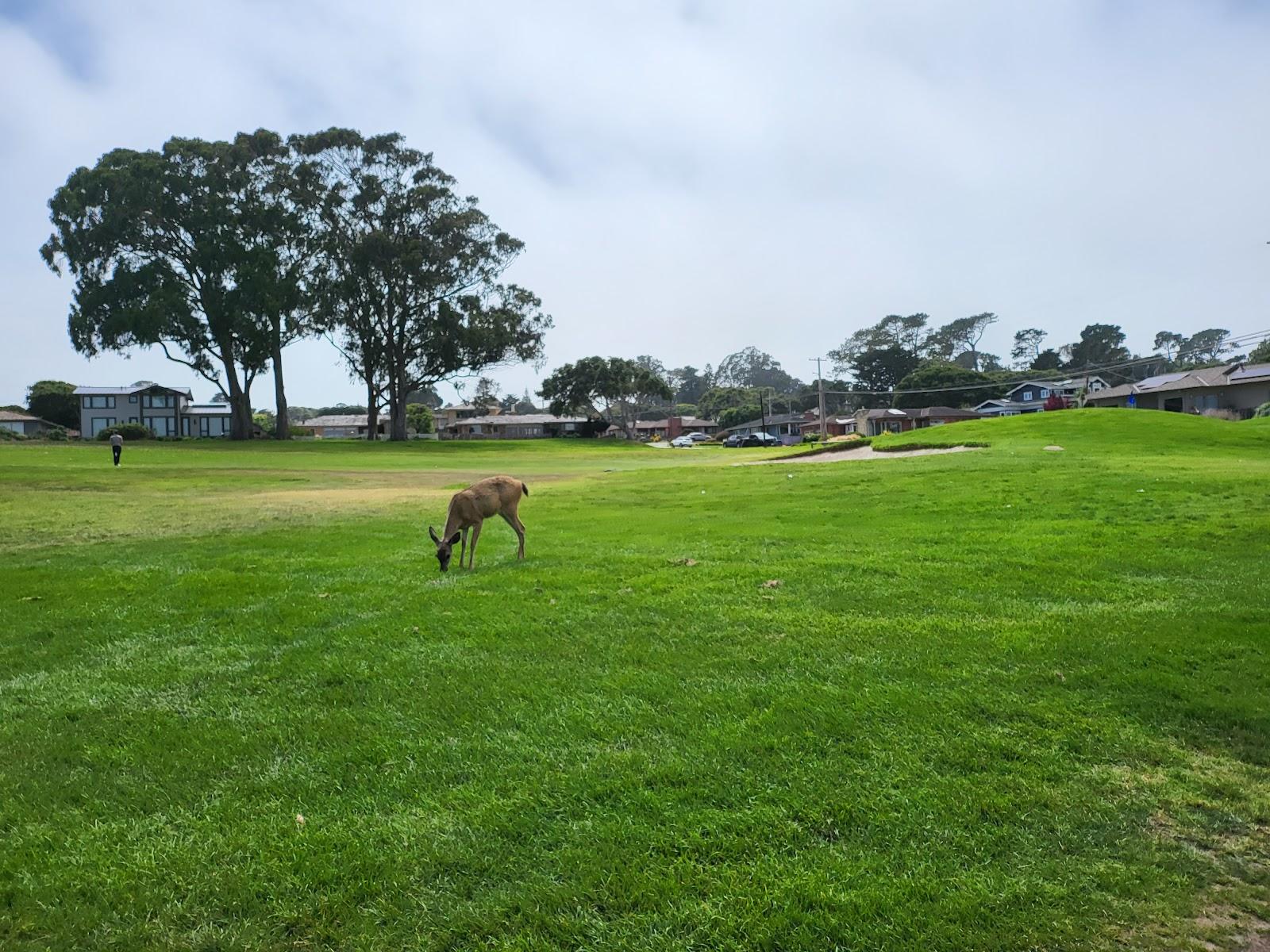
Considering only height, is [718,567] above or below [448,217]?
below

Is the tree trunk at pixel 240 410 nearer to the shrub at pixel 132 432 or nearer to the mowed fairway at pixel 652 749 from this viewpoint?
the shrub at pixel 132 432

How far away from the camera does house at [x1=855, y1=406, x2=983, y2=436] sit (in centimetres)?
9294

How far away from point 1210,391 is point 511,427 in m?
94.7

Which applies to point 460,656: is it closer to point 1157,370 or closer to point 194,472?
point 194,472

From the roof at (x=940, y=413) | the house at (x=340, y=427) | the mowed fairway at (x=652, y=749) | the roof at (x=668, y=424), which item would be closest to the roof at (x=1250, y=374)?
the roof at (x=940, y=413)

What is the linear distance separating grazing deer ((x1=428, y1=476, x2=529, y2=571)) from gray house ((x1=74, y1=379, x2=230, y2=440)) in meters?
92.2

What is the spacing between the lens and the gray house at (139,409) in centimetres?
9131

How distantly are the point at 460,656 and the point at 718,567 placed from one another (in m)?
4.27

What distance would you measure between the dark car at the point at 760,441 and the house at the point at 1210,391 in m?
31.7

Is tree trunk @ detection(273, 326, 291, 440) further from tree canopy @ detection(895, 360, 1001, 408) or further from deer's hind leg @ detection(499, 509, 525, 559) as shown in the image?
tree canopy @ detection(895, 360, 1001, 408)

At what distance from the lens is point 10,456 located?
142ft

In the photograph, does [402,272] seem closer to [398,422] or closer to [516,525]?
[398,422]

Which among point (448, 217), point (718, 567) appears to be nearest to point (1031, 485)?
point (718, 567)

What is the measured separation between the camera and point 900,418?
93.8 m
